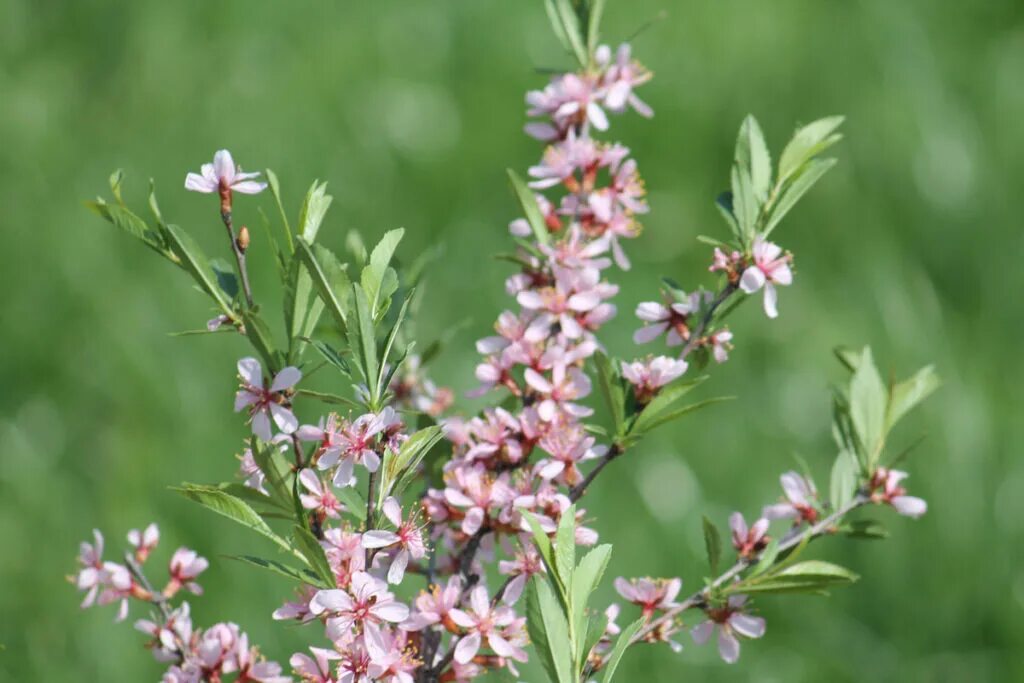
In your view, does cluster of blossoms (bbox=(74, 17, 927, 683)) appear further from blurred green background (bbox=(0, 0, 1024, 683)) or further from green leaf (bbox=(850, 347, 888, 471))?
blurred green background (bbox=(0, 0, 1024, 683))

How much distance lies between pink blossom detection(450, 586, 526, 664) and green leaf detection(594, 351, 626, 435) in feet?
0.62

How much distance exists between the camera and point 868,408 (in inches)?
50.9

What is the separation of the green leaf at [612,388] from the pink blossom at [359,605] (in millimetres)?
269

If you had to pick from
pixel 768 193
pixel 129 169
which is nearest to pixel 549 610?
pixel 768 193

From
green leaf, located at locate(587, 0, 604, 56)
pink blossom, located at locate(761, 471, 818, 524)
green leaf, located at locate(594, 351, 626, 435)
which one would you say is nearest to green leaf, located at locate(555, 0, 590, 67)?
Answer: green leaf, located at locate(587, 0, 604, 56)

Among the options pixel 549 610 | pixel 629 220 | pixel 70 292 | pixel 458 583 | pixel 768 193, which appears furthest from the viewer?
pixel 70 292

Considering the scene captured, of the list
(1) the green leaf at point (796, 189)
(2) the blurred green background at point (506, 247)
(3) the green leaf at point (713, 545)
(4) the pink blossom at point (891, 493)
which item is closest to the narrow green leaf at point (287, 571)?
(3) the green leaf at point (713, 545)

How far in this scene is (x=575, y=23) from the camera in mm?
1335

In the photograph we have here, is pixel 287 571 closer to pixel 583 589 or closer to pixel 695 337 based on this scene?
pixel 583 589

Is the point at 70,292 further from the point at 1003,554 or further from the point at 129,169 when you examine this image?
the point at 1003,554

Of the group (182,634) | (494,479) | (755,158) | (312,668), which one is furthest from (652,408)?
(182,634)

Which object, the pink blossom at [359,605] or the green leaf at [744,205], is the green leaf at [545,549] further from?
the green leaf at [744,205]

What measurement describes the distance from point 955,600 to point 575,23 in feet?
6.86

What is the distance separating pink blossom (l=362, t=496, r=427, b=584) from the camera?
0.96 meters
